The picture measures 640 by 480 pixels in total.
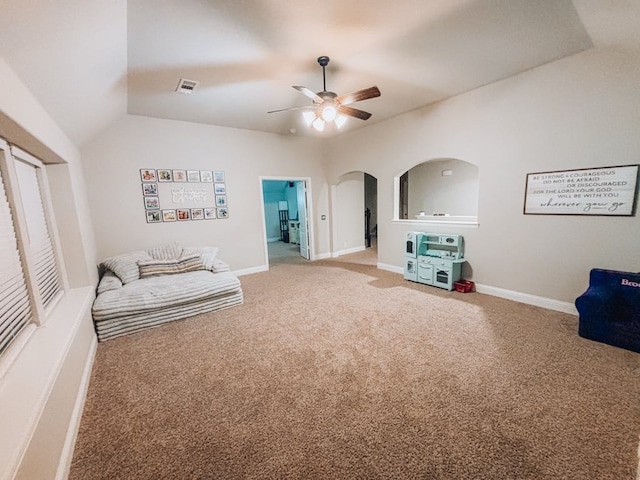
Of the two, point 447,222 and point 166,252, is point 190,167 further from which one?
point 447,222

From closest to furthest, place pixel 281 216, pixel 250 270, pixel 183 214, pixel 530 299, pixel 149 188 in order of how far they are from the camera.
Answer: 1. pixel 530 299
2. pixel 149 188
3. pixel 183 214
4. pixel 250 270
5. pixel 281 216

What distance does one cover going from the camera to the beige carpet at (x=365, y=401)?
1410mm

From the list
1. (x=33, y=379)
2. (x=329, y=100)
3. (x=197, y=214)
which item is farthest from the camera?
(x=197, y=214)

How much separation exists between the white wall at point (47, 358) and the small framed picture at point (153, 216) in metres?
1.35

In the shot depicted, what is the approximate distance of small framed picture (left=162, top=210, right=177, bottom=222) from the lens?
4.35 m

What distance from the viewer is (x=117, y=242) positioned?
4035 millimetres

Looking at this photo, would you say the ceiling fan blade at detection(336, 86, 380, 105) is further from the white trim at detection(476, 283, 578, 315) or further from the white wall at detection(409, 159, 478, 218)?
the white wall at detection(409, 159, 478, 218)

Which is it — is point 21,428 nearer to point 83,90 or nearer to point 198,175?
point 83,90

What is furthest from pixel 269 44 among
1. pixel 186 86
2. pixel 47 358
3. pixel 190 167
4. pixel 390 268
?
pixel 390 268

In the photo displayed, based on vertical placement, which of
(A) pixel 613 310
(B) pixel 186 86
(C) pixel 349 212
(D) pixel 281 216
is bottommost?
(A) pixel 613 310

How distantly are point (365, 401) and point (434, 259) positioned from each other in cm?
281

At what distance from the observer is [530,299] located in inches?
131

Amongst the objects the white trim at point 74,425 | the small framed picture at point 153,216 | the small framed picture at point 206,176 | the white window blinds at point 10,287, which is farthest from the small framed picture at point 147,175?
the white trim at point 74,425

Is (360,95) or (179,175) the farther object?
(179,175)
